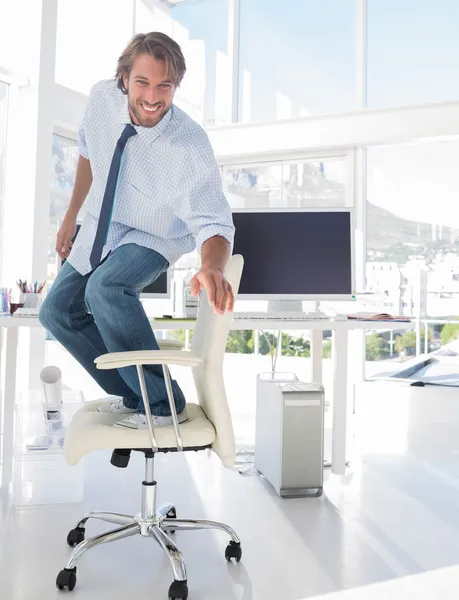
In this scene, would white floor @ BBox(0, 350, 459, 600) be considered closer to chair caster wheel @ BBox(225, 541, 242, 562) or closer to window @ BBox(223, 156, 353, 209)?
chair caster wheel @ BBox(225, 541, 242, 562)

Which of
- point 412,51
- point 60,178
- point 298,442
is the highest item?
point 412,51

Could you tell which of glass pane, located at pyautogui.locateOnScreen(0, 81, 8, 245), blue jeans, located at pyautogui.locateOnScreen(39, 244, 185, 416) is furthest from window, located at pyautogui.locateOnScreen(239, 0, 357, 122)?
blue jeans, located at pyautogui.locateOnScreen(39, 244, 185, 416)

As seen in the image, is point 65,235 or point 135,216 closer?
point 135,216

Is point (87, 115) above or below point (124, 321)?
above

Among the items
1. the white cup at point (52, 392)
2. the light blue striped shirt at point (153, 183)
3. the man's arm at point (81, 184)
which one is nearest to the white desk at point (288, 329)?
the white cup at point (52, 392)

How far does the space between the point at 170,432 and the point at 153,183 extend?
2.40ft

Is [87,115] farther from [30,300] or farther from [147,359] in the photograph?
[30,300]

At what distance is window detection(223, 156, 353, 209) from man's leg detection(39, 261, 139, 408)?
11.4 feet

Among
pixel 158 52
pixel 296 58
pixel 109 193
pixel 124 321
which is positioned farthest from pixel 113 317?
pixel 296 58

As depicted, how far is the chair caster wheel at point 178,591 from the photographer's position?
1.69 metres

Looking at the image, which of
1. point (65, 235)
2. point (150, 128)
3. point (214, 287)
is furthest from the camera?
point (65, 235)

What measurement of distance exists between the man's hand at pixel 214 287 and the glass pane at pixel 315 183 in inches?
154

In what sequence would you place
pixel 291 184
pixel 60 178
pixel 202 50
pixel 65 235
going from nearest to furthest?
pixel 65 235 → pixel 60 178 → pixel 291 184 → pixel 202 50

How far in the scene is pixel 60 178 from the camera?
16.6 feet
